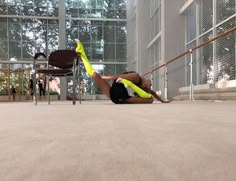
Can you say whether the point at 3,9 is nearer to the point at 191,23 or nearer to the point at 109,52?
the point at 109,52

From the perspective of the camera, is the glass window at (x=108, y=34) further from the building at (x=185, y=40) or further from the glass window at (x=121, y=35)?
the building at (x=185, y=40)

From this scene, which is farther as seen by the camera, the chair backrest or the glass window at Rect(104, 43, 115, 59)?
the glass window at Rect(104, 43, 115, 59)

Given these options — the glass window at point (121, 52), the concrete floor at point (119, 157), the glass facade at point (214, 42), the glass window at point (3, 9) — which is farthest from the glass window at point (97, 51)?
the concrete floor at point (119, 157)

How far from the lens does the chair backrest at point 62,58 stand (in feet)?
17.8

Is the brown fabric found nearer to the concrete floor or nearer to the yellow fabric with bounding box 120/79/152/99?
the yellow fabric with bounding box 120/79/152/99

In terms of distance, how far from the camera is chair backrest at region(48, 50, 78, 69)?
543cm

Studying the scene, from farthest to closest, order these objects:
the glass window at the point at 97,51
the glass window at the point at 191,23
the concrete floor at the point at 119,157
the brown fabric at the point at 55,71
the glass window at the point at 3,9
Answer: the glass window at the point at 97,51, the glass window at the point at 3,9, the glass window at the point at 191,23, the brown fabric at the point at 55,71, the concrete floor at the point at 119,157

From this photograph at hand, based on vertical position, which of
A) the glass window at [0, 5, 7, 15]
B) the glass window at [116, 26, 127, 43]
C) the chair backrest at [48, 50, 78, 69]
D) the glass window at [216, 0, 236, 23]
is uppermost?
the glass window at [0, 5, 7, 15]

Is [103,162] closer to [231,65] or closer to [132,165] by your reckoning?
[132,165]

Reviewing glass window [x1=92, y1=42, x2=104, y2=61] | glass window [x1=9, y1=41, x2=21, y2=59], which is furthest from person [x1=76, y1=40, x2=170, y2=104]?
glass window [x1=9, y1=41, x2=21, y2=59]

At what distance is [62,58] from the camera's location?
5.50 metres

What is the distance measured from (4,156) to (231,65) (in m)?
5.16

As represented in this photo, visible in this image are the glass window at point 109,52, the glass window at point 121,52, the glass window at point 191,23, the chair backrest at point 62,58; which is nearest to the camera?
the chair backrest at point 62,58

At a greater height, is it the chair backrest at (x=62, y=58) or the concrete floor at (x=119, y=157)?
the chair backrest at (x=62, y=58)
